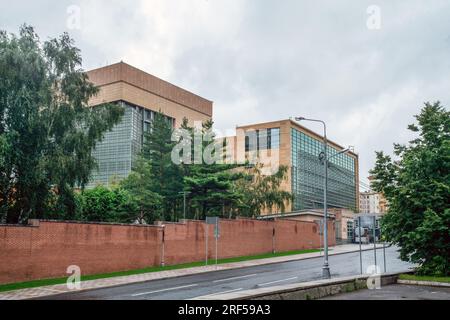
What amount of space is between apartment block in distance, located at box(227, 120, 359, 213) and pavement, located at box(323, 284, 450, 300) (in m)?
63.7

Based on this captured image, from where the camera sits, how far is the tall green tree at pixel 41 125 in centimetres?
2680

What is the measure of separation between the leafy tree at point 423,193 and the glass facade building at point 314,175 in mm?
57501

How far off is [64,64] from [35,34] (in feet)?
8.15

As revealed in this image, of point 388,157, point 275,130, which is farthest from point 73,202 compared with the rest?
point 275,130

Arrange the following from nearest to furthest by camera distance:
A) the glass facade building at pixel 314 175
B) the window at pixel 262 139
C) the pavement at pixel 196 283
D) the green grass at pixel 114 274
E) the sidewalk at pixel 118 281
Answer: the pavement at pixel 196 283 < the sidewalk at pixel 118 281 < the green grass at pixel 114 274 < the glass facade building at pixel 314 175 < the window at pixel 262 139

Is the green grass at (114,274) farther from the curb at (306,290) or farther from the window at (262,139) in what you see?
the window at (262,139)

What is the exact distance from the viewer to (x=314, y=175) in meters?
91.1

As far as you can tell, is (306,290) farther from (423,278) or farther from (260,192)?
(260,192)

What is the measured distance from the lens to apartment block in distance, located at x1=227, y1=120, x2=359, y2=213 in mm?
84938

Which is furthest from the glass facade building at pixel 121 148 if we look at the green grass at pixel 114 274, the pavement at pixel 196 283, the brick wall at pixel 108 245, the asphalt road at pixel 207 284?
the asphalt road at pixel 207 284

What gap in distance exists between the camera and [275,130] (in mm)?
87938

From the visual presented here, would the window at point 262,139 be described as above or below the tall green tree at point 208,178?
above
